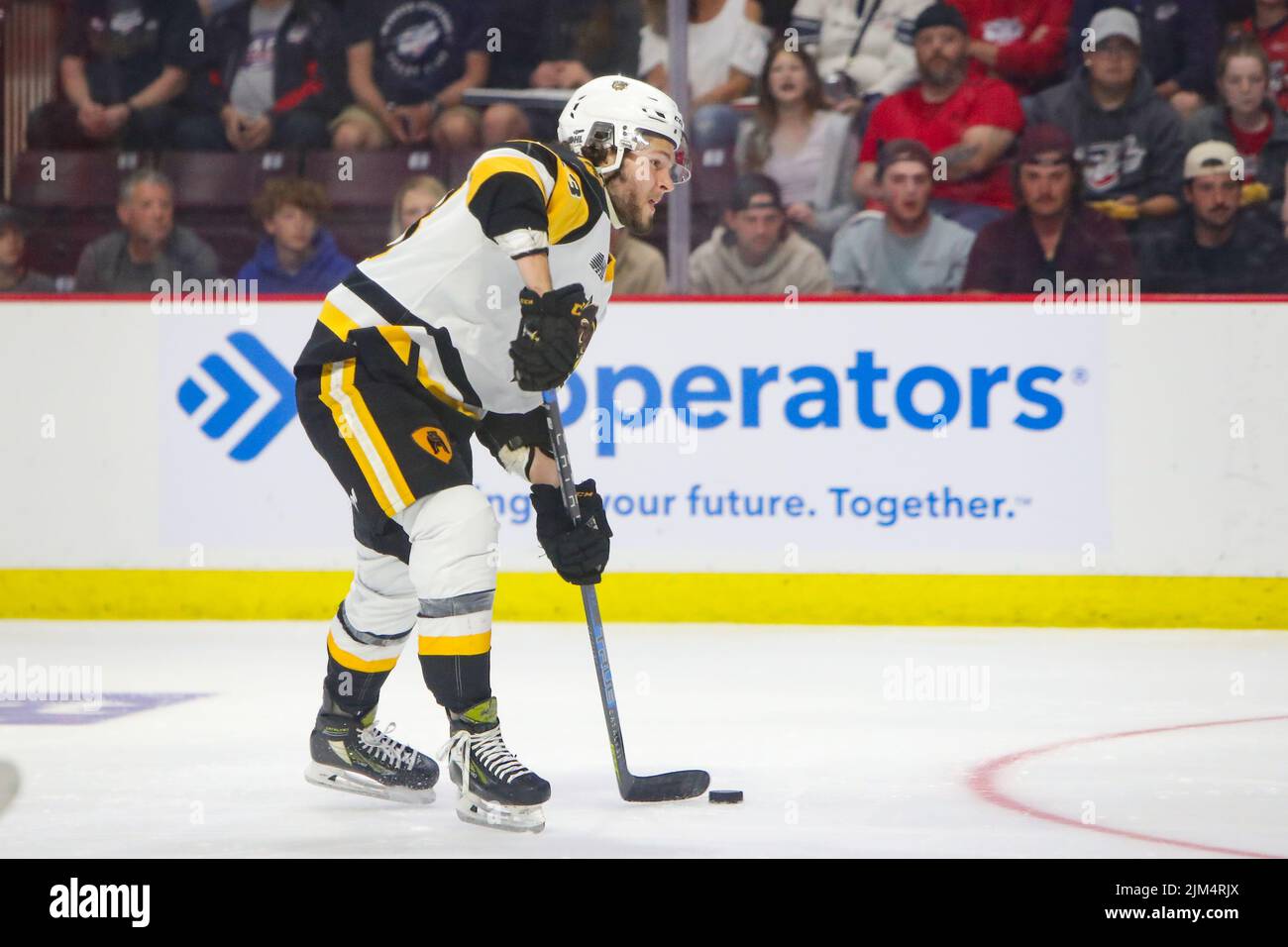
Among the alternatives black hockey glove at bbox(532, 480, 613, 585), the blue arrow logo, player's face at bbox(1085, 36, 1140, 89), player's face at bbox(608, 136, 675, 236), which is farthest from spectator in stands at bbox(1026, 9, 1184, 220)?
black hockey glove at bbox(532, 480, 613, 585)

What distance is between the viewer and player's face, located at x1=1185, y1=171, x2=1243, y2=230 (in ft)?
20.9

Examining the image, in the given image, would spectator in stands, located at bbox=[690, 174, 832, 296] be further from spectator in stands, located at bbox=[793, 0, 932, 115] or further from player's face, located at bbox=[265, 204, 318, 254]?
player's face, located at bbox=[265, 204, 318, 254]

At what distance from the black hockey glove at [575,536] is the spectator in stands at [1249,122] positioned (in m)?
3.67

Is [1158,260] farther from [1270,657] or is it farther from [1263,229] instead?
[1270,657]

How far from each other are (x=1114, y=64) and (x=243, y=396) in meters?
3.17

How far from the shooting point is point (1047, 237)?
20.9ft

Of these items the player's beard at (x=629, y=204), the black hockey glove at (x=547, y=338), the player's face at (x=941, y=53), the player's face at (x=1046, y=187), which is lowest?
the black hockey glove at (x=547, y=338)

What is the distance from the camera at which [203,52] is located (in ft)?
24.3

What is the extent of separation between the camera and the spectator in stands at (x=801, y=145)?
21.9ft

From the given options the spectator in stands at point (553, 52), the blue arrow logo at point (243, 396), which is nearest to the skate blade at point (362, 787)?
the blue arrow logo at point (243, 396)

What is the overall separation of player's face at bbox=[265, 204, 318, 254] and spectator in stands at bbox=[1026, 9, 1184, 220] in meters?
2.54

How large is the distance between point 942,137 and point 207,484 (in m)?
2.76

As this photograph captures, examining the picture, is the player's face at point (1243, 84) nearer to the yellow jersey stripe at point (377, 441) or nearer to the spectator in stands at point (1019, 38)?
the spectator in stands at point (1019, 38)
